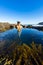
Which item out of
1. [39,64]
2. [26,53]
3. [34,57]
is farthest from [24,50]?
[39,64]

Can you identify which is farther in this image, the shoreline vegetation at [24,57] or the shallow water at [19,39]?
the shallow water at [19,39]

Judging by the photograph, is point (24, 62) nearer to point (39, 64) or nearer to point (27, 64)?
point (27, 64)

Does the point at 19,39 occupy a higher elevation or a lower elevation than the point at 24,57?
lower

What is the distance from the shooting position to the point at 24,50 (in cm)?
1104

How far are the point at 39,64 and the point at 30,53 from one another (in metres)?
1.47

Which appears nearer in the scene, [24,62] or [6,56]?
[24,62]

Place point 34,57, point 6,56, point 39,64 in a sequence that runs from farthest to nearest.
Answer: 1. point 6,56
2. point 34,57
3. point 39,64

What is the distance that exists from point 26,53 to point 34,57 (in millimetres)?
858

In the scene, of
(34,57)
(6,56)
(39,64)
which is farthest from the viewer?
(6,56)

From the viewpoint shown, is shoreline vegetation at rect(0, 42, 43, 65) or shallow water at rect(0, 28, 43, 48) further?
shallow water at rect(0, 28, 43, 48)

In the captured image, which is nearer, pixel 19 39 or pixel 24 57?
pixel 24 57

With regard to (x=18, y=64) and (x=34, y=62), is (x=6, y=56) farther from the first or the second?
(x=34, y=62)

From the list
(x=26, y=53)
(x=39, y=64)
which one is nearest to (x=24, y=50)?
(x=26, y=53)

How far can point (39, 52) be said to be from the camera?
1081 centimetres
